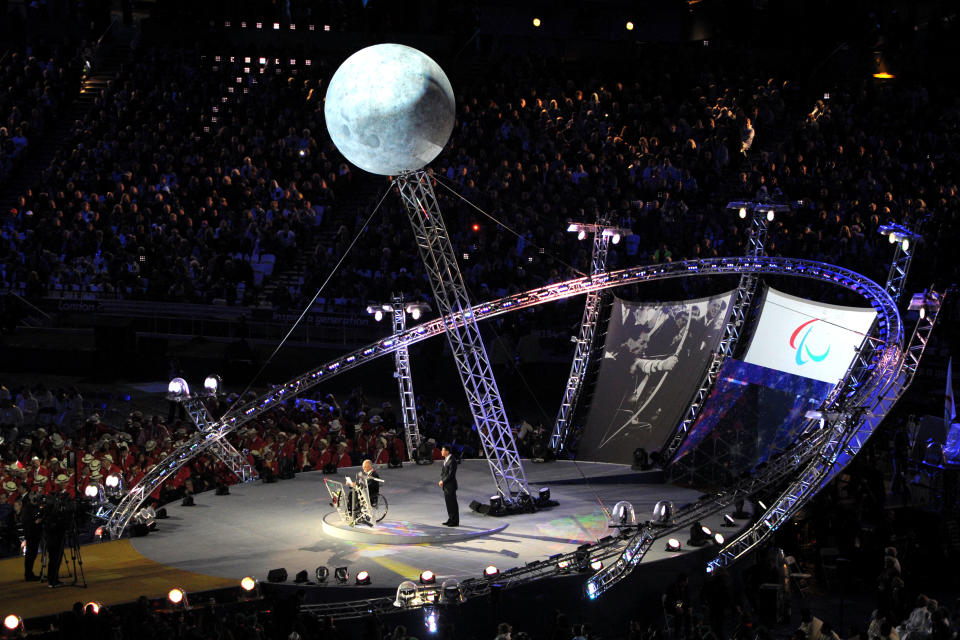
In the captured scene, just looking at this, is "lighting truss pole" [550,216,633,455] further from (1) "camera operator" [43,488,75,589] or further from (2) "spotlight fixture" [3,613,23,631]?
(2) "spotlight fixture" [3,613,23,631]

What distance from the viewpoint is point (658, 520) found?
1934 cm

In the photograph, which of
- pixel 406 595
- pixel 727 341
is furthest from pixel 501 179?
pixel 406 595

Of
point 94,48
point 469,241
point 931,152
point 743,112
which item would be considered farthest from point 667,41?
point 94,48

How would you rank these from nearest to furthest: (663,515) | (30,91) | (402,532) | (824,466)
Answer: (663,515), (824,466), (402,532), (30,91)

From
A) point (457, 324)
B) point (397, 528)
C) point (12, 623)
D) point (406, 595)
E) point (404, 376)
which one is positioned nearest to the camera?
point (12, 623)

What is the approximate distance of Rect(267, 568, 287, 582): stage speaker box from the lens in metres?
18.2

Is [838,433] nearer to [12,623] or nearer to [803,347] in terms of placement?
[803,347]

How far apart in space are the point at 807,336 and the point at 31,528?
14.6 m

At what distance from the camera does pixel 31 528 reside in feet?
60.7

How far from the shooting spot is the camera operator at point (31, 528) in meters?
18.5

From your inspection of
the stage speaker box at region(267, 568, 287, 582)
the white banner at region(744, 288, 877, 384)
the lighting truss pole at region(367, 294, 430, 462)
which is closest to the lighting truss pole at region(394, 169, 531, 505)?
the lighting truss pole at region(367, 294, 430, 462)

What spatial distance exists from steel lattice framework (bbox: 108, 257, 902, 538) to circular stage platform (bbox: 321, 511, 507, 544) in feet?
8.85

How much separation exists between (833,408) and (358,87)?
A: 944 centimetres

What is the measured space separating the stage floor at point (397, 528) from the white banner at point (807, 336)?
10.9 feet
